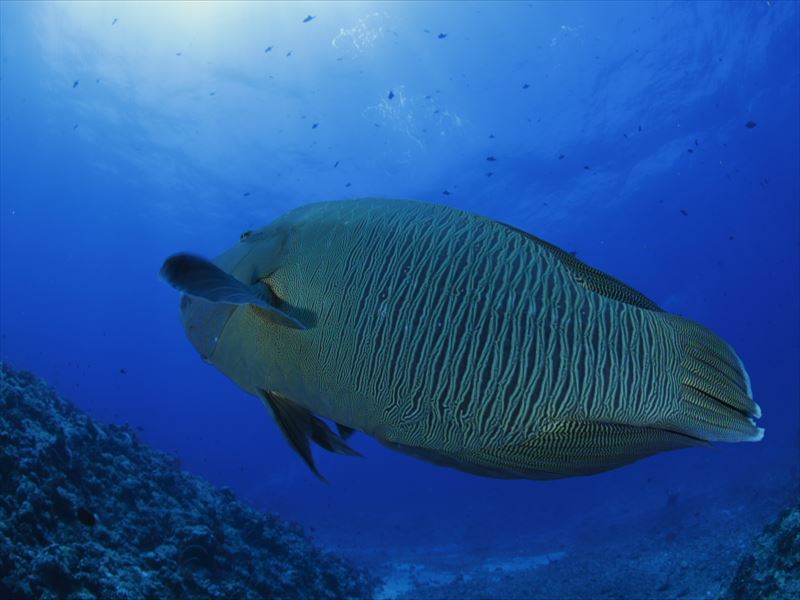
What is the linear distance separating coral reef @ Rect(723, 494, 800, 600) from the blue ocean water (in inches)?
900

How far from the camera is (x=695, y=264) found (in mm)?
55219

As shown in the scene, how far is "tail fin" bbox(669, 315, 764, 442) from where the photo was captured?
132cm

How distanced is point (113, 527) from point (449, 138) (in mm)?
32143

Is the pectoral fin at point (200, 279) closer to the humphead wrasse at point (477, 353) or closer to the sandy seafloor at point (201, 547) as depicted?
the humphead wrasse at point (477, 353)

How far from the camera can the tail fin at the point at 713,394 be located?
1322mm

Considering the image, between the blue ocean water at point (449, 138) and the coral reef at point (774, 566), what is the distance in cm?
2286

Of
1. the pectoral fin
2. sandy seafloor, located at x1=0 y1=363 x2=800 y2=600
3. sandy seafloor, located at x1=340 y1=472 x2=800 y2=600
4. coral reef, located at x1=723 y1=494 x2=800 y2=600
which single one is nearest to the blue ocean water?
sandy seafloor, located at x1=340 y1=472 x2=800 y2=600

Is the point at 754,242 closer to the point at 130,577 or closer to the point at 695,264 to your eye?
the point at 695,264

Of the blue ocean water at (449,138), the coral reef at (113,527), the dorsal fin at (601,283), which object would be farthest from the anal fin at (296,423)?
the blue ocean water at (449,138)

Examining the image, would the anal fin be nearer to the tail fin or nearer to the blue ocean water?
the tail fin

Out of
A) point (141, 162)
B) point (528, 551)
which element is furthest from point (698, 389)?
point (141, 162)

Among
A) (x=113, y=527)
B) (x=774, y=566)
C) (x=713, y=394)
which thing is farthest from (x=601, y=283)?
(x=113, y=527)

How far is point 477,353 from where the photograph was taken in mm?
1364

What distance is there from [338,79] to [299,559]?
2776 cm
